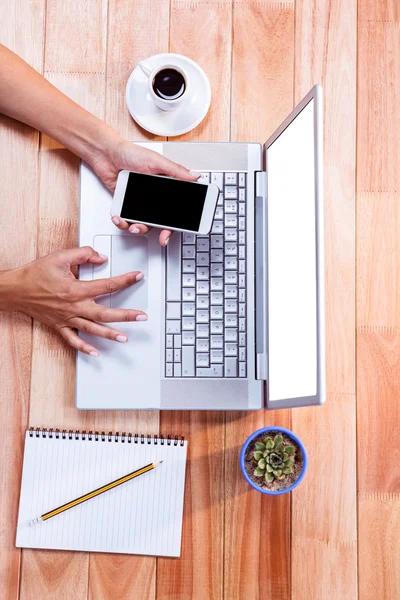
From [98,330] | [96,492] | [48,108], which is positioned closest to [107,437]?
[96,492]

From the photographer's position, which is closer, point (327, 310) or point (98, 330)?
point (98, 330)

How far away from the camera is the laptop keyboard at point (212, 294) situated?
866 millimetres

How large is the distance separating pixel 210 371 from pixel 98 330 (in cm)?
19

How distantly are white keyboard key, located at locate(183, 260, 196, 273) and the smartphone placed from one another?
0.20 feet

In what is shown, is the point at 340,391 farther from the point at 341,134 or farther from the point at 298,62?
the point at 298,62

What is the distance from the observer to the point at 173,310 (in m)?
0.87

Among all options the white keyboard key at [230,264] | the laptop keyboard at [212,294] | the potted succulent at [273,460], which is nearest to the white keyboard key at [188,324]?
the laptop keyboard at [212,294]

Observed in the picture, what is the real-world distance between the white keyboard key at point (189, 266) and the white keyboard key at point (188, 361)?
13cm

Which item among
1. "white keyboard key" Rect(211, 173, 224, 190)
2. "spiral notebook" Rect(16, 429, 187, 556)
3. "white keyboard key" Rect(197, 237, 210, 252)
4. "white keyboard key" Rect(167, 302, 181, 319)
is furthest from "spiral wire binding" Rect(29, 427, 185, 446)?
"white keyboard key" Rect(211, 173, 224, 190)

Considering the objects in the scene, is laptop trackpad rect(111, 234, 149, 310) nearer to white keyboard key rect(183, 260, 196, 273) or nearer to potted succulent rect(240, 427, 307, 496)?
white keyboard key rect(183, 260, 196, 273)

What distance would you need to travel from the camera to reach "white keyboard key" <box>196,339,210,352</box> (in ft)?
2.83

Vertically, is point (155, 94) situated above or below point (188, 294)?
above

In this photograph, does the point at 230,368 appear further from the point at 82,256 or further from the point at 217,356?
the point at 82,256

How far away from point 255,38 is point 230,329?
1.79 feet
